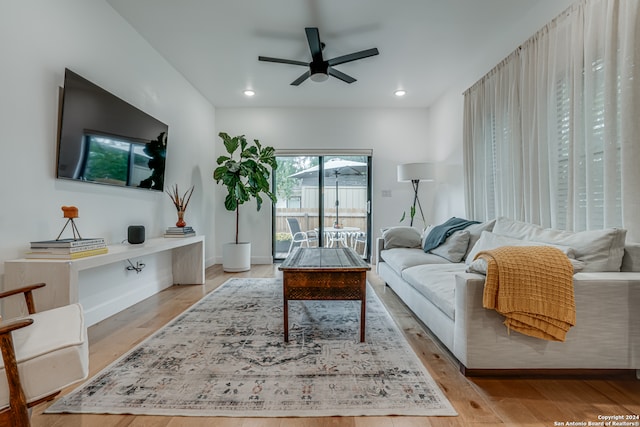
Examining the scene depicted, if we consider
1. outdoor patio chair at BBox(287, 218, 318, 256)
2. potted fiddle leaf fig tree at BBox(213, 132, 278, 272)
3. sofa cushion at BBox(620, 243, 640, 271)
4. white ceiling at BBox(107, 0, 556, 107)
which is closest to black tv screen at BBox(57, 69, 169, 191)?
white ceiling at BBox(107, 0, 556, 107)

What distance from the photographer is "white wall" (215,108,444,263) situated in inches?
206

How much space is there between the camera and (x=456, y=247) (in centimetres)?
298

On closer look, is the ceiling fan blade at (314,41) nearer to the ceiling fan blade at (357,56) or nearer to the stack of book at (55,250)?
the ceiling fan blade at (357,56)

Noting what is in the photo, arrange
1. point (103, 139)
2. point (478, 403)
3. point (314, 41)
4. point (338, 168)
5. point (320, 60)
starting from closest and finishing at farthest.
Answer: point (478, 403)
point (103, 139)
point (314, 41)
point (320, 60)
point (338, 168)

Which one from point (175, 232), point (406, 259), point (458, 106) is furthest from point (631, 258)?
point (175, 232)

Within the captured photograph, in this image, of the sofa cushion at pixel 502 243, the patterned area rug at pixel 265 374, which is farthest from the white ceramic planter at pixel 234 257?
the sofa cushion at pixel 502 243

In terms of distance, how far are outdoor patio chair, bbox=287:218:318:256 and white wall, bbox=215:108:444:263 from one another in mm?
438

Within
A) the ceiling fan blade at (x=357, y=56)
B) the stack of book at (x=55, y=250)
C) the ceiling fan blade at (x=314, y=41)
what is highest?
the ceiling fan blade at (x=314, y=41)

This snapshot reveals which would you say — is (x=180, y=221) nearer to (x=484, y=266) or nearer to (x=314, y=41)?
(x=314, y=41)

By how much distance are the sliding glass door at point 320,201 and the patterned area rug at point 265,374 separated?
2.97m

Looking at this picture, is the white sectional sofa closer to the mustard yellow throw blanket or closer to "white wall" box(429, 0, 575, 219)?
the mustard yellow throw blanket

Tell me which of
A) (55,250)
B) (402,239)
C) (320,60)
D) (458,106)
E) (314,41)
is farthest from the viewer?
(458,106)

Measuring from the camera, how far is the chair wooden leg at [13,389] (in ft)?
3.22

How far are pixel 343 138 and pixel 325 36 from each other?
2.24m
